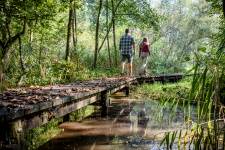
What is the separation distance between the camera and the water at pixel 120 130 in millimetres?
8211

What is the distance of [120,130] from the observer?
9.94 metres

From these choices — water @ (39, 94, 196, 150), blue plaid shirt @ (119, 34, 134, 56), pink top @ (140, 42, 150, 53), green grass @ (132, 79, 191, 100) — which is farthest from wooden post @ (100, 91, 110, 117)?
pink top @ (140, 42, 150, 53)

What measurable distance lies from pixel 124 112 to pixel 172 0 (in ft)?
130

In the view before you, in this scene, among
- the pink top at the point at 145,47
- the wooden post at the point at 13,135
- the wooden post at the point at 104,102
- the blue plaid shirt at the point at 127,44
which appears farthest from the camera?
the pink top at the point at 145,47

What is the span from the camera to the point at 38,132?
898 cm

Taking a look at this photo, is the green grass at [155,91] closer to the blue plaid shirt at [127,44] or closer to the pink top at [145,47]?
the blue plaid shirt at [127,44]

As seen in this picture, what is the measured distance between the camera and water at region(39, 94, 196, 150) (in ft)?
26.9

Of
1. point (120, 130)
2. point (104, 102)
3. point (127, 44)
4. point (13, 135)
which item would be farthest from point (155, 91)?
point (13, 135)

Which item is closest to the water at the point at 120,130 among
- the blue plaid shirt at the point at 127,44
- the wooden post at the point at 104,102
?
the wooden post at the point at 104,102

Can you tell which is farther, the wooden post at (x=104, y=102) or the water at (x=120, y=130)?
the wooden post at (x=104, y=102)

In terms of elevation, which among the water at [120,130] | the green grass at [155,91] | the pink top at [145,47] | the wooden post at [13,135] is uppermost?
the pink top at [145,47]

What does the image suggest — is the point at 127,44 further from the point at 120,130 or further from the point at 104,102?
the point at 120,130

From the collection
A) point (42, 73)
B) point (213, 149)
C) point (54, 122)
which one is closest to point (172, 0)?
point (42, 73)

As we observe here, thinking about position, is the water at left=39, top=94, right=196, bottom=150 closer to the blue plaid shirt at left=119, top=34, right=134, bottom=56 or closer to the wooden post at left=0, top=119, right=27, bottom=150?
the wooden post at left=0, top=119, right=27, bottom=150
